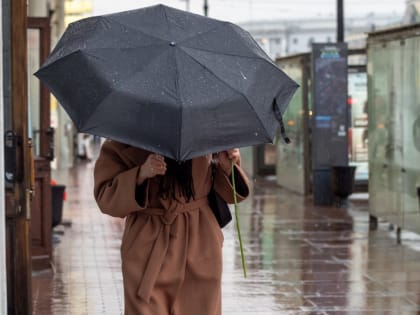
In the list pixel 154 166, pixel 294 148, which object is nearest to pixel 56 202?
pixel 294 148

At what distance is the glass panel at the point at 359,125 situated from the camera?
1711 centimetres

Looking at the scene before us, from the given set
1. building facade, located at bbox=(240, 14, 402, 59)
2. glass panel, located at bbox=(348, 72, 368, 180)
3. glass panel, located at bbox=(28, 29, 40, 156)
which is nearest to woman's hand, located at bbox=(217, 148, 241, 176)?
glass panel, located at bbox=(28, 29, 40, 156)

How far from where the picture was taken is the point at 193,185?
449 cm

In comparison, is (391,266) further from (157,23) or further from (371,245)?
(157,23)

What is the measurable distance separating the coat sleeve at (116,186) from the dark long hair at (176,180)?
10cm

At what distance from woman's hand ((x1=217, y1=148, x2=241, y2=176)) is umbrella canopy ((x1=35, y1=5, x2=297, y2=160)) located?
0.30 m

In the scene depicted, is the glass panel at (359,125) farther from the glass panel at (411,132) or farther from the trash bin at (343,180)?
the glass panel at (411,132)

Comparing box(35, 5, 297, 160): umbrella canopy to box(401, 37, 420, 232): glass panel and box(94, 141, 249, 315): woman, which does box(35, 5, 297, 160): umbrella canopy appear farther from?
box(401, 37, 420, 232): glass panel

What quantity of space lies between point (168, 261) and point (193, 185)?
362 millimetres

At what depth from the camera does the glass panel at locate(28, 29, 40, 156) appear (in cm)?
977

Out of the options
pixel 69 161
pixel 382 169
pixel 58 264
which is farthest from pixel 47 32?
pixel 69 161

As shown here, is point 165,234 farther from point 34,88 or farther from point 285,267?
point 34,88

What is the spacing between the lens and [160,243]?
4402mm

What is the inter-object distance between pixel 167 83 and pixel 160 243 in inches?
31.3
